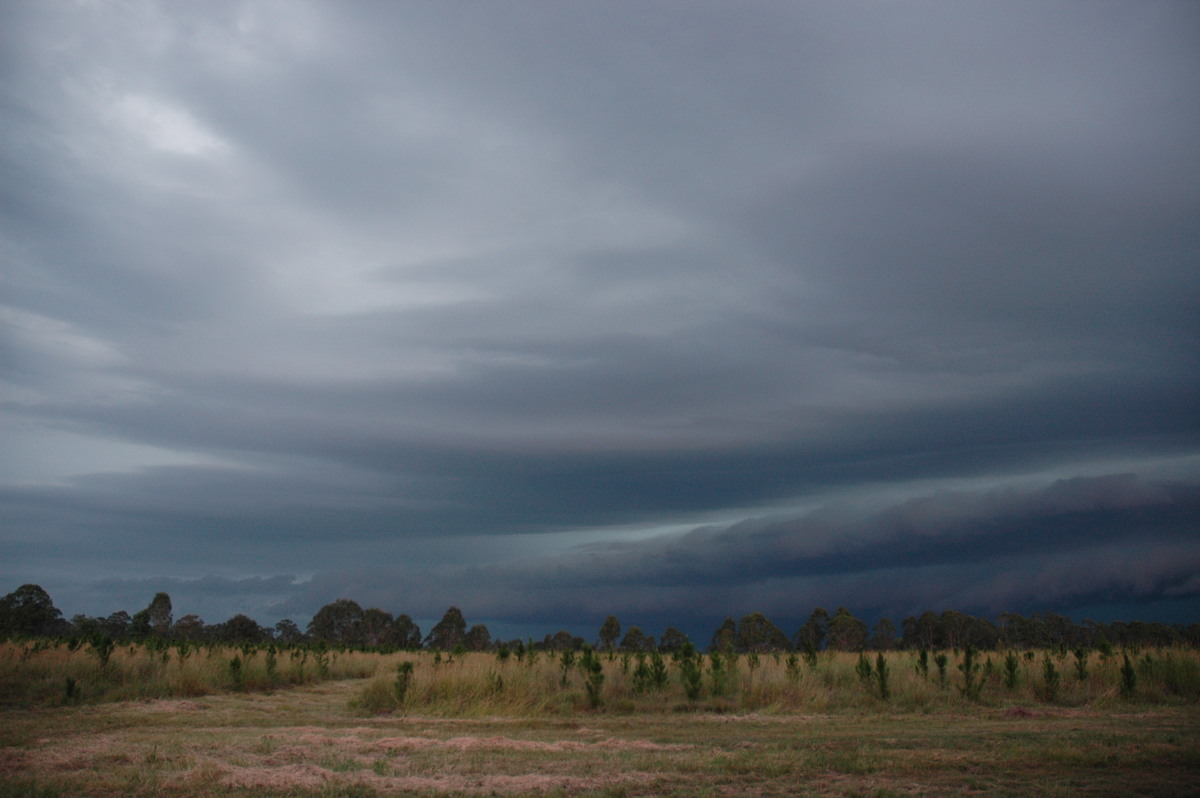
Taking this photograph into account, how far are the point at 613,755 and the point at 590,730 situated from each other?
12.8 ft

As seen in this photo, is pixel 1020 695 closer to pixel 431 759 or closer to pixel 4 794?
pixel 431 759

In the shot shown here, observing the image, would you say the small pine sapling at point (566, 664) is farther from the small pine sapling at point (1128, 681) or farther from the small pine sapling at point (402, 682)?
the small pine sapling at point (1128, 681)

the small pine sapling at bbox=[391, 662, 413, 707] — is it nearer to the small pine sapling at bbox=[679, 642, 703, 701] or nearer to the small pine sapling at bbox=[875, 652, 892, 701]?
the small pine sapling at bbox=[679, 642, 703, 701]

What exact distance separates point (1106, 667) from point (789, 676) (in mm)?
8920

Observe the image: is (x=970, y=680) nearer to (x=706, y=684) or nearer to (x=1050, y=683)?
(x=1050, y=683)

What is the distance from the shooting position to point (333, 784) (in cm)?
820

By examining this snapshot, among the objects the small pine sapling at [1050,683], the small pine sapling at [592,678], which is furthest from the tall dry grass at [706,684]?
the small pine sapling at [592,678]

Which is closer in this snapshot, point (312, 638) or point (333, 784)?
point (333, 784)

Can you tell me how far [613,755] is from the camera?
10.6 m

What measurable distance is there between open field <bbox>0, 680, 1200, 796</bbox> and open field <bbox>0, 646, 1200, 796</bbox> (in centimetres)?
6

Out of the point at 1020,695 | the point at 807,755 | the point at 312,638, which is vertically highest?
the point at 807,755

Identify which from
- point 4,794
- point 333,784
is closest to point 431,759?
point 333,784

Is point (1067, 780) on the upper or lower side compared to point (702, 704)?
upper

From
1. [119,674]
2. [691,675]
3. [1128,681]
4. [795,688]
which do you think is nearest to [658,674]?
[691,675]
